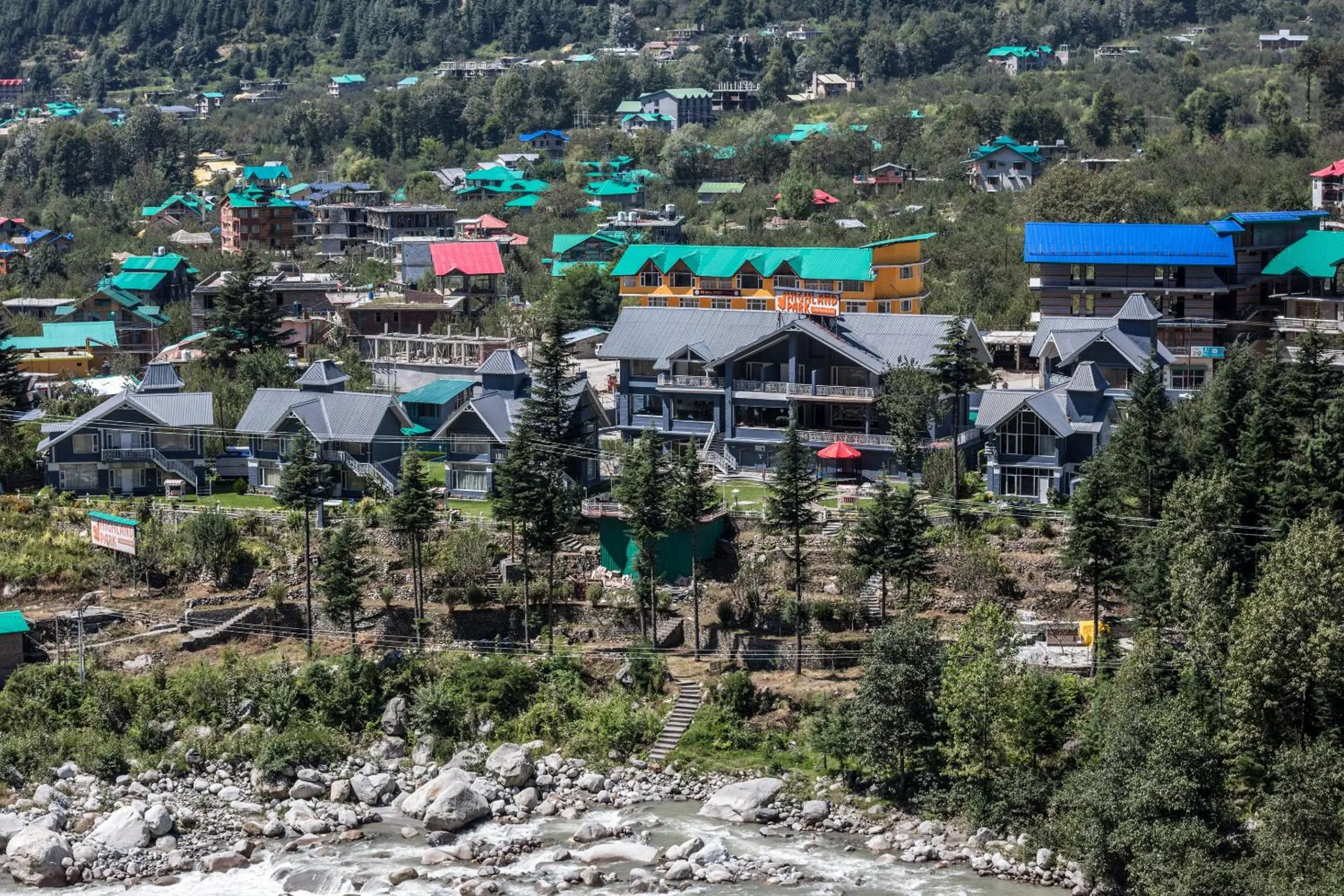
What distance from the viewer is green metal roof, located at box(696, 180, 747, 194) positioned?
295 feet

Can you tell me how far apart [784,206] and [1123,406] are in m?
41.6

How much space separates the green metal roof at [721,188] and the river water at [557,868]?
59131 mm

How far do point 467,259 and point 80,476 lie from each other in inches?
964

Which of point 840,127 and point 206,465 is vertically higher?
point 840,127

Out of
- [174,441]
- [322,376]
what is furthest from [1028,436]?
[174,441]

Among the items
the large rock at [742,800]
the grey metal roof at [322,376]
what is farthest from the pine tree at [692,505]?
the grey metal roof at [322,376]

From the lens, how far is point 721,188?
9125 centimetres

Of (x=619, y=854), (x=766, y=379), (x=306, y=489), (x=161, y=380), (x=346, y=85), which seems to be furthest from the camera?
(x=346, y=85)

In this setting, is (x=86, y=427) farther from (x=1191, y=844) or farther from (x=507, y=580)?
(x=1191, y=844)

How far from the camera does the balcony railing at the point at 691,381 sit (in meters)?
46.9

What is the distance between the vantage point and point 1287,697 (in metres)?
30.9

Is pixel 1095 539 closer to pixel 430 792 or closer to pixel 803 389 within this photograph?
pixel 803 389

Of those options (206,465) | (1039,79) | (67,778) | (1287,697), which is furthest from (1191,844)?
(1039,79)

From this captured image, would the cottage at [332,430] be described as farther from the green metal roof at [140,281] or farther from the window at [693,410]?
the green metal roof at [140,281]
